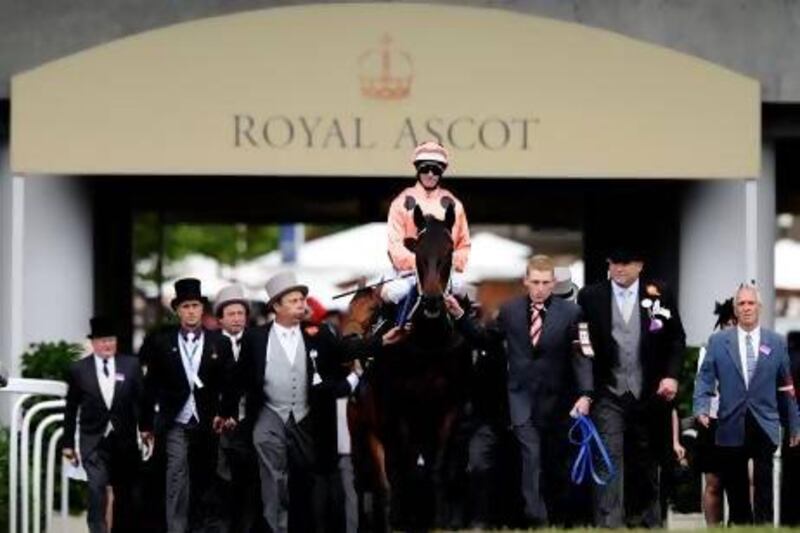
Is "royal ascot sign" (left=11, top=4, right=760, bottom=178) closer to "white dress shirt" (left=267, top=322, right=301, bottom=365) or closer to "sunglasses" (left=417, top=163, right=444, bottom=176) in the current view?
"white dress shirt" (left=267, top=322, right=301, bottom=365)

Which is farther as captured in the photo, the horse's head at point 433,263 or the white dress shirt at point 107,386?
the white dress shirt at point 107,386

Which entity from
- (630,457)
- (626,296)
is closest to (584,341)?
(626,296)

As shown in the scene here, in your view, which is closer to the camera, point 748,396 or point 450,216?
point 450,216

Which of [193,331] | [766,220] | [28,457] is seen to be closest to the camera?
[193,331]

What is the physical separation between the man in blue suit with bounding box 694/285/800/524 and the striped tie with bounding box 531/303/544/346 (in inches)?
48.6

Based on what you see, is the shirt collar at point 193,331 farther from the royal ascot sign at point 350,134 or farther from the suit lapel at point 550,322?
the royal ascot sign at point 350,134

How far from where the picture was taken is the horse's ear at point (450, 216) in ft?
50.0

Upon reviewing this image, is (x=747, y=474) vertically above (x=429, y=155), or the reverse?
(x=429, y=155)

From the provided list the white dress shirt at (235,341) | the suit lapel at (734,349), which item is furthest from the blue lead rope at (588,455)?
the white dress shirt at (235,341)

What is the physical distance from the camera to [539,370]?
1744cm

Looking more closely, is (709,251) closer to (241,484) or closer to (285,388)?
(241,484)

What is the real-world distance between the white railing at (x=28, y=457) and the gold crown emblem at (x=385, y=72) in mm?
3832

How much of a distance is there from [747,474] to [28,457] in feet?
18.3

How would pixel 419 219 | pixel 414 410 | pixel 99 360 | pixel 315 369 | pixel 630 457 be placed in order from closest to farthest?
pixel 419 219
pixel 414 410
pixel 315 369
pixel 630 457
pixel 99 360
